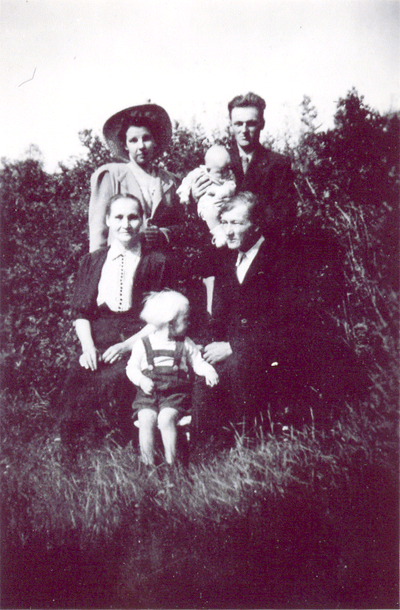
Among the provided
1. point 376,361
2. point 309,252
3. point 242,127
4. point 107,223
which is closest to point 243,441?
point 376,361

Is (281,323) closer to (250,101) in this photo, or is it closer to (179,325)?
(179,325)

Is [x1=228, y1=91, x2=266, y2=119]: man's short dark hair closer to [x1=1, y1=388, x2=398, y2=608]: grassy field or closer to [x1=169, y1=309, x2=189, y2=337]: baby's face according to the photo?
[x1=169, y1=309, x2=189, y2=337]: baby's face

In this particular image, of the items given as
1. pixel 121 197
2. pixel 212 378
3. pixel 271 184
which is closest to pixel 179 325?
pixel 212 378

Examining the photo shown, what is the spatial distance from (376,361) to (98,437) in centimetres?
119

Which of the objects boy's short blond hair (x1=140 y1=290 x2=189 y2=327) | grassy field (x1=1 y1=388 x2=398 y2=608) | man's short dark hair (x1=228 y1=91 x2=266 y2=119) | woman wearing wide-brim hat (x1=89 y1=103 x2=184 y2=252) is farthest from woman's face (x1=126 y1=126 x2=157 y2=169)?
grassy field (x1=1 y1=388 x2=398 y2=608)

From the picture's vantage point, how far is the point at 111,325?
8.49ft

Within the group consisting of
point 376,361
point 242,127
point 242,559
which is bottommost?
point 242,559

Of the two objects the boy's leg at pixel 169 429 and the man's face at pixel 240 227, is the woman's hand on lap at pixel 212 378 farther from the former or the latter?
the man's face at pixel 240 227

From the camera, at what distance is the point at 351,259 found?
262cm

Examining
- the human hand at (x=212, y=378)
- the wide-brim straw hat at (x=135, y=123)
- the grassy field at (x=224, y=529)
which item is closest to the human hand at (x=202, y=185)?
the wide-brim straw hat at (x=135, y=123)

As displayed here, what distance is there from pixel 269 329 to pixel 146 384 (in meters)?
0.56

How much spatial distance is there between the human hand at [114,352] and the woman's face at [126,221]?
0.42 metres

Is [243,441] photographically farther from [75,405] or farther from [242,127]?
[242,127]

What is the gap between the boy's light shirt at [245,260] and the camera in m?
2.58
